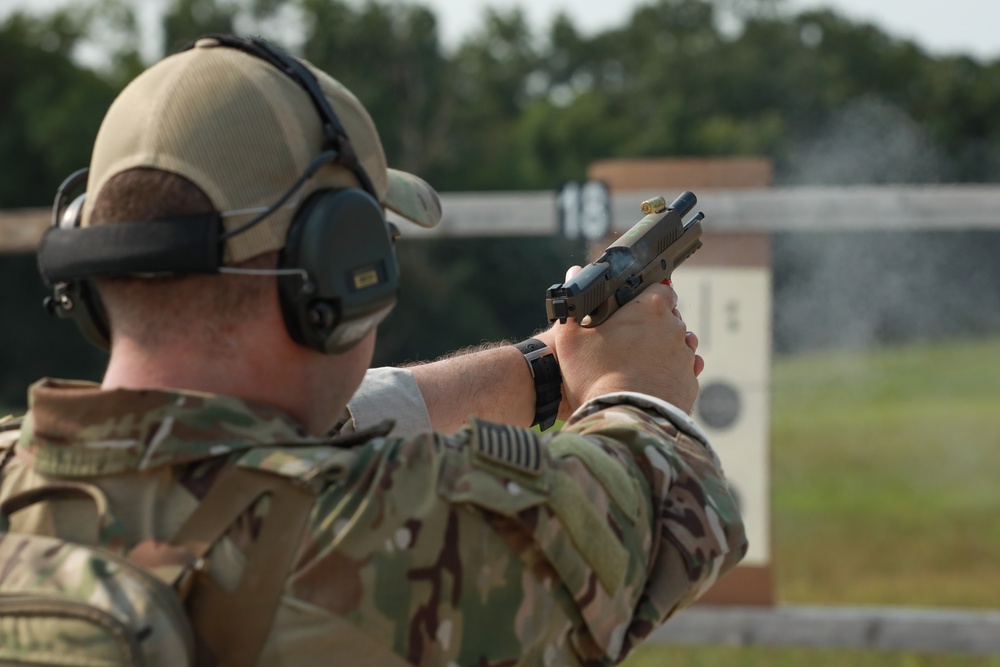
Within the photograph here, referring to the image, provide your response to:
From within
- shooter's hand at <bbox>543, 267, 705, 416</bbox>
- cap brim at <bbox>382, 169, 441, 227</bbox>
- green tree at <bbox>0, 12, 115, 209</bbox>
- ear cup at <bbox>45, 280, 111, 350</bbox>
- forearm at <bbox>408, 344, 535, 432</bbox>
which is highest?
cap brim at <bbox>382, 169, 441, 227</bbox>

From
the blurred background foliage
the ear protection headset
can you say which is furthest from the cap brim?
the blurred background foliage

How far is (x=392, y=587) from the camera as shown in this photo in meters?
Answer: 1.37

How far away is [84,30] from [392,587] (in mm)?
26971

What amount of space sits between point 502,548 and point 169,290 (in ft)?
1.52

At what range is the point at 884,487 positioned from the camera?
1348 centimetres

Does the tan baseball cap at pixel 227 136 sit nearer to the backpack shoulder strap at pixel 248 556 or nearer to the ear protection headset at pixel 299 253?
the ear protection headset at pixel 299 253

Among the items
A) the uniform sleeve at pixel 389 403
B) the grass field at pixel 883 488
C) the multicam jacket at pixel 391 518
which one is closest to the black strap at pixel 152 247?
the multicam jacket at pixel 391 518

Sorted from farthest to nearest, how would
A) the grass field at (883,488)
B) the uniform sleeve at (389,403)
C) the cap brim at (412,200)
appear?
the grass field at (883,488), the uniform sleeve at (389,403), the cap brim at (412,200)

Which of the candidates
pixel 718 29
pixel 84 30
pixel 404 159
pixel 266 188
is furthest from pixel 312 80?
pixel 718 29

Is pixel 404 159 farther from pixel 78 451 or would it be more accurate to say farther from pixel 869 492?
pixel 78 451

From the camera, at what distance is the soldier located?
4.48ft

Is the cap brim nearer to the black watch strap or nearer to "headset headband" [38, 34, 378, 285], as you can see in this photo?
"headset headband" [38, 34, 378, 285]

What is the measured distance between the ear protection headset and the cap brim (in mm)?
80

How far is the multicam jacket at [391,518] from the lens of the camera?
1363mm
